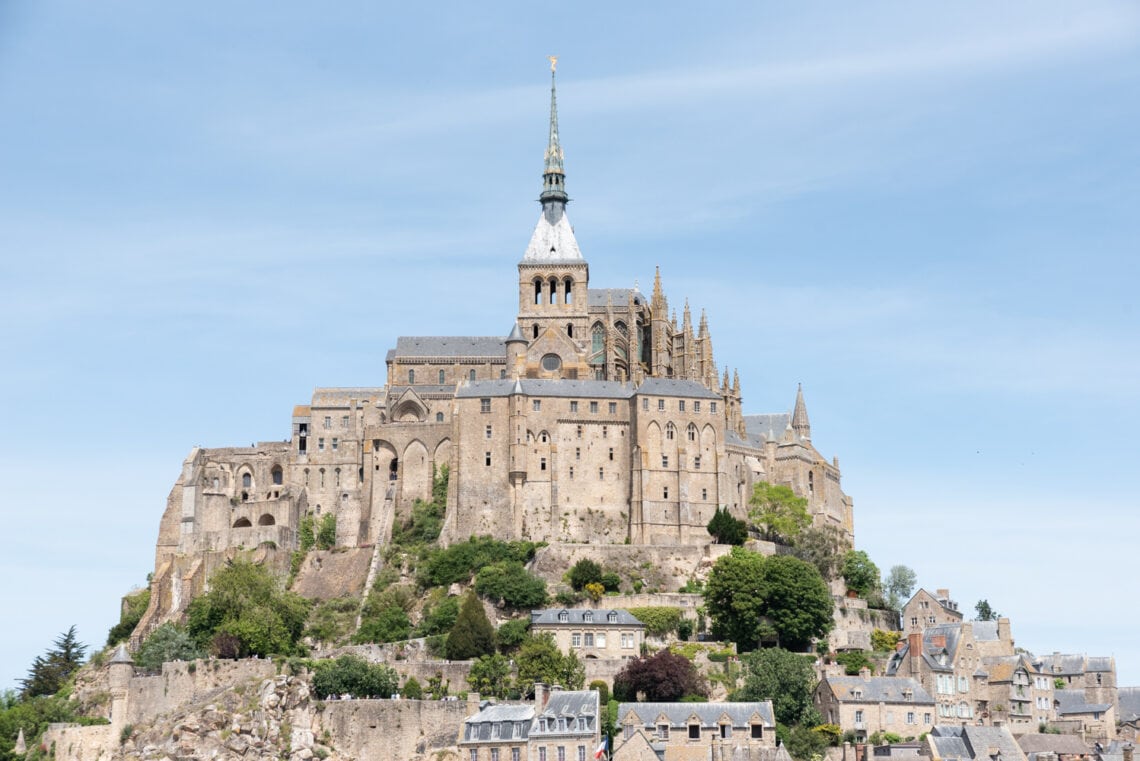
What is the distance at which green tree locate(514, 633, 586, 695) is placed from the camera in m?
94.9

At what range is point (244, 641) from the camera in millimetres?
101500

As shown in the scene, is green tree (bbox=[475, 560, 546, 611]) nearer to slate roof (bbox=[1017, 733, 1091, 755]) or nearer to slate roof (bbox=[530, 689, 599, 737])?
slate roof (bbox=[530, 689, 599, 737])

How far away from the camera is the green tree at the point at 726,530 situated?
11431 centimetres

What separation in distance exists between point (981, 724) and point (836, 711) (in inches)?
388

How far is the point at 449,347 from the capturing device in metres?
130

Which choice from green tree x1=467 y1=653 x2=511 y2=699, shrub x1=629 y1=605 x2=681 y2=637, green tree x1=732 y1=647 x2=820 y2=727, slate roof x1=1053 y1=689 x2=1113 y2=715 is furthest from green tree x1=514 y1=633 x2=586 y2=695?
slate roof x1=1053 y1=689 x2=1113 y2=715

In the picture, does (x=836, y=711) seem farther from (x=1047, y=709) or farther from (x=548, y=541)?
(x=548, y=541)

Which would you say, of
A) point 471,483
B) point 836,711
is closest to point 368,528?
point 471,483

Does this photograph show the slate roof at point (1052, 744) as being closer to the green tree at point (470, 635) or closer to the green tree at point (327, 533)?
the green tree at point (470, 635)

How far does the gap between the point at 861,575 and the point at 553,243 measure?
98.9 feet

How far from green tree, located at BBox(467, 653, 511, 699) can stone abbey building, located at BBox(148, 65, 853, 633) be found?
18549mm

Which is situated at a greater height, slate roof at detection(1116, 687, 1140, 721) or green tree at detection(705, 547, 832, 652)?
green tree at detection(705, 547, 832, 652)

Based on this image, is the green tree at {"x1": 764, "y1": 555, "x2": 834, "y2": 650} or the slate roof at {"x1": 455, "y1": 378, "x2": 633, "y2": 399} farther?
the slate roof at {"x1": 455, "y1": 378, "x2": 633, "y2": 399}

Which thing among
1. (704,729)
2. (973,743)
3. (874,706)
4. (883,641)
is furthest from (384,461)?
(973,743)
